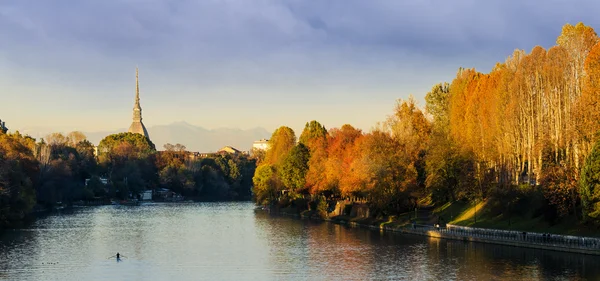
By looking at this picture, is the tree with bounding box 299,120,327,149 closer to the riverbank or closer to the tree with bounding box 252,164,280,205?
the tree with bounding box 252,164,280,205

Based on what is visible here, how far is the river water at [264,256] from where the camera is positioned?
6031cm

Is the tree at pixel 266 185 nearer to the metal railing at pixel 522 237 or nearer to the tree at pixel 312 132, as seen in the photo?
the tree at pixel 312 132

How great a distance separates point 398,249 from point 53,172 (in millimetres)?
107397

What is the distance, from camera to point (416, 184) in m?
101

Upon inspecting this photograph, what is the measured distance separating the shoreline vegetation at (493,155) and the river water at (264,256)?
6.16m

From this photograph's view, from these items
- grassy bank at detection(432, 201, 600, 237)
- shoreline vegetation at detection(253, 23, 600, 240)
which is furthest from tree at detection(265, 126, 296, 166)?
grassy bank at detection(432, 201, 600, 237)

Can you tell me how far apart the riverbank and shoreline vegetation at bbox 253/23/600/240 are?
2.65ft

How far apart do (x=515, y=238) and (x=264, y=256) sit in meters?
24.1

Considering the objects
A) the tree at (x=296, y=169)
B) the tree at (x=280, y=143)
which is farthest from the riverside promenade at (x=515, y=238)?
the tree at (x=280, y=143)

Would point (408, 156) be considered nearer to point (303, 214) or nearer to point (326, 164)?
point (326, 164)

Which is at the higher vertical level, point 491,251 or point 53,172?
point 53,172

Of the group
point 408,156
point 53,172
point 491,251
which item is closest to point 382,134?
point 408,156

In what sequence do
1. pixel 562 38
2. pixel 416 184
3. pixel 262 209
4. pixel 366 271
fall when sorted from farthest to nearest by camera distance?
pixel 262 209, pixel 416 184, pixel 562 38, pixel 366 271

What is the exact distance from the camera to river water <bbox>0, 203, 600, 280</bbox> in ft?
198
